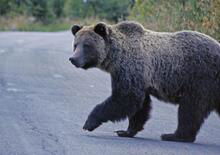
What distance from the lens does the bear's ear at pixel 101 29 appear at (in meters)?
9.52

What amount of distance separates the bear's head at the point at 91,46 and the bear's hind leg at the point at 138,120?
0.87m

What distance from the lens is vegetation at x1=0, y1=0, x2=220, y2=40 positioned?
18.2 m

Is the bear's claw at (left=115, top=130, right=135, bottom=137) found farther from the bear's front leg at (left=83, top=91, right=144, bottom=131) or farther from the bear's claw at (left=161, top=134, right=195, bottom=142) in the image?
the bear's claw at (left=161, top=134, right=195, bottom=142)

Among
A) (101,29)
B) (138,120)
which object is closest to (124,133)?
(138,120)

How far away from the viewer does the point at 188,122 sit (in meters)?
9.22

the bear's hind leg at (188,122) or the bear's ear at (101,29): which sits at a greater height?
the bear's ear at (101,29)

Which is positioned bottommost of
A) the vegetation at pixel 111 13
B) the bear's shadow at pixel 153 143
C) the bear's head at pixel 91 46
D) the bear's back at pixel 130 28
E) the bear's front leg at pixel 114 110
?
the vegetation at pixel 111 13

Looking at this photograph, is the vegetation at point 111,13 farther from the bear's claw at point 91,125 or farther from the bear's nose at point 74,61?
the bear's claw at point 91,125

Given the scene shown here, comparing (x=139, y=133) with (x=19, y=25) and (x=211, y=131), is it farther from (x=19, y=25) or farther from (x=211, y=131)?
(x=19, y=25)

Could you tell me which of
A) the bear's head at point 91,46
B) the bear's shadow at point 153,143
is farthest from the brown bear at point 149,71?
the bear's shadow at point 153,143

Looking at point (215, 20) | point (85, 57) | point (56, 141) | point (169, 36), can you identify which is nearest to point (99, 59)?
point (85, 57)

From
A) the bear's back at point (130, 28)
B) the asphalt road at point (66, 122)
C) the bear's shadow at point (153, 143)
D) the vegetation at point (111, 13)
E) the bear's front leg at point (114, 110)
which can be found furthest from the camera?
the vegetation at point (111, 13)

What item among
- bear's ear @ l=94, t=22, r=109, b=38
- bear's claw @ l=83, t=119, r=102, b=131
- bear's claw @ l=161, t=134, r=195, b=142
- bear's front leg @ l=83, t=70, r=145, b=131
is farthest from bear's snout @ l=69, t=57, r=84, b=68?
bear's claw @ l=161, t=134, r=195, b=142

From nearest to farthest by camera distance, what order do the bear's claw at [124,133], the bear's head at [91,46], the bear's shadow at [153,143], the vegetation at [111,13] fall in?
the bear's shadow at [153,143] < the bear's claw at [124,133] < the bear's head at [91,46] < the vegetation at [111,13]
